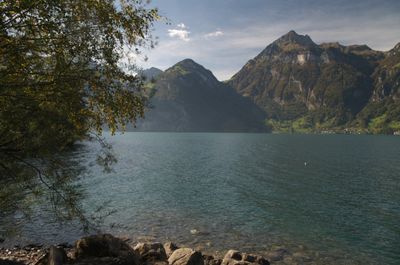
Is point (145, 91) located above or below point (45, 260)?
above

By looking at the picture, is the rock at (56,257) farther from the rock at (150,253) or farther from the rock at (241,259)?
the rock at (241,259)

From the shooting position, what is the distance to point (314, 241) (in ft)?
113

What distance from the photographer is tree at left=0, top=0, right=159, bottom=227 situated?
473 inches

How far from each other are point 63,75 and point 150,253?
45.6 feet

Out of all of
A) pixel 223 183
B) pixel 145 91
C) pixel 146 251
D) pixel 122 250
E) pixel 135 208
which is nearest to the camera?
pixel 145 91

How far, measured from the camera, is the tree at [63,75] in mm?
12016

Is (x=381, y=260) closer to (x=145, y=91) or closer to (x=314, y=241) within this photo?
(x=314, y=241)

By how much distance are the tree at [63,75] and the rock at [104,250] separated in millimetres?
6119

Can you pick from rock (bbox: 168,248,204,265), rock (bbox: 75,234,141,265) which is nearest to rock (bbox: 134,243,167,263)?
rock (bbox: 168,248,204,265)

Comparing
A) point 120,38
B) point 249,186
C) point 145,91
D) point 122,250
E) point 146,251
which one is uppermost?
point 120,38

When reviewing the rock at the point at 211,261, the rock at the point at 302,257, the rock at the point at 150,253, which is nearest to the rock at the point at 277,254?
the rock at the point at 302,257

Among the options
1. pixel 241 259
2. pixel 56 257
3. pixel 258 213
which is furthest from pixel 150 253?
pixel 258 213

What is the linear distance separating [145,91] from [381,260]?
27007 mm

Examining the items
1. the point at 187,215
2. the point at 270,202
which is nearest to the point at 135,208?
the point at 187,215
